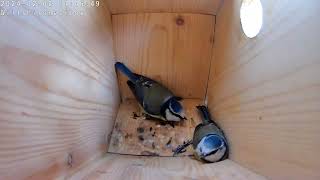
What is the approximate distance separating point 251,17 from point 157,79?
0.62 m

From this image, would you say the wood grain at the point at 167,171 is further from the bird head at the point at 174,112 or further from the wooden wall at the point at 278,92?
the bird head at the point at 174,112

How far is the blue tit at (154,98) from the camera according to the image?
1.25m

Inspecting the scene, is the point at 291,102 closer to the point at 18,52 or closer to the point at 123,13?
the point at 18,52

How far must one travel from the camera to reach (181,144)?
1.20 metres

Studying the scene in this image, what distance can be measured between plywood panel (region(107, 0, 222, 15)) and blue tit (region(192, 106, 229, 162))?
43 centimetres

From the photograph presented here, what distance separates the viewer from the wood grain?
2.45 ft

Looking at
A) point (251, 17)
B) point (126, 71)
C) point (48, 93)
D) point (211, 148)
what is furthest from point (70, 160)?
point (126, 71)

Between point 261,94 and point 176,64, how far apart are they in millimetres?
652

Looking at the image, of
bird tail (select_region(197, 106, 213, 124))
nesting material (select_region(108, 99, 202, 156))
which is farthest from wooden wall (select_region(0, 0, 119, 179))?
bird tail (select_region(197, 106, 213, 124))

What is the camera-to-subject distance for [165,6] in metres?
1.22

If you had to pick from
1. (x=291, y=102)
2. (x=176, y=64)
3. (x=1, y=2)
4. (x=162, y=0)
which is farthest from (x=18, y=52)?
(x=176, y=64)

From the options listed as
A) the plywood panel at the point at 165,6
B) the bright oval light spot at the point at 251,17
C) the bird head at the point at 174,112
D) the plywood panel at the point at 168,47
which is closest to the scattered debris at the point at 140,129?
the bird head at the point at 174,112

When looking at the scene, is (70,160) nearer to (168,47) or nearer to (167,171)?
(167,171)

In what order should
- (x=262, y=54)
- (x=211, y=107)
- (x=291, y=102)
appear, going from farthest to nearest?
(x=211, y=107), (x=262, y=54), (x=291, y=102)
